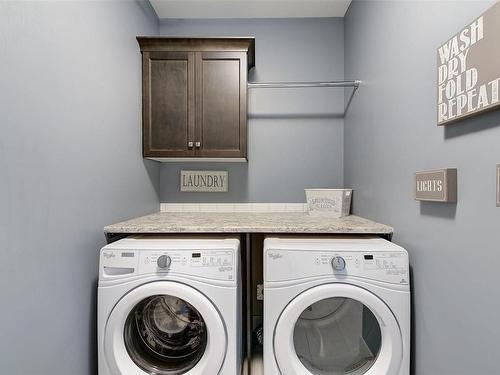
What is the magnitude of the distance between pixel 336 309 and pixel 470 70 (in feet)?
3.62

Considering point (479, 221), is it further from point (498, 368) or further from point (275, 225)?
point (275, 225)

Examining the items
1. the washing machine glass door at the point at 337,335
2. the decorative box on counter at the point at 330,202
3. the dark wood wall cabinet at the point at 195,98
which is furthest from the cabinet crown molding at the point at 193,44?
the washing machine glass door at the point at 337,335

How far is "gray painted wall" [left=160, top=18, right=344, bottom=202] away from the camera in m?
2.15

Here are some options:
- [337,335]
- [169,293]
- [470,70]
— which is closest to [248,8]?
[470,70]

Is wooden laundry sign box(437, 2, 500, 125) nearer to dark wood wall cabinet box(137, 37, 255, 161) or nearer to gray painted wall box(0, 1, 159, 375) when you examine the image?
dark wood wall cabinet box(137, 37, 255, 161)

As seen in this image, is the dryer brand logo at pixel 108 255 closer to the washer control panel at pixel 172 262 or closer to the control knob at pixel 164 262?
the washer control panel at pixel 172 262

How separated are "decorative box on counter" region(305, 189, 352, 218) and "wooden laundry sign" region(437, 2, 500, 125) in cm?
88

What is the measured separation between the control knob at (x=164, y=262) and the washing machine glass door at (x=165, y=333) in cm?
7

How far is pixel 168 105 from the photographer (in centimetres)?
183

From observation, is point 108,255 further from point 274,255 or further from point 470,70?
point 470,70

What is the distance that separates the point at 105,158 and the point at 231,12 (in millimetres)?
1539

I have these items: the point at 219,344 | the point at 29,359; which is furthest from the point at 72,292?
the point at 219,344

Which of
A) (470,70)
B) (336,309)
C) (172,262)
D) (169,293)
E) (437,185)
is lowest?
(336,309)

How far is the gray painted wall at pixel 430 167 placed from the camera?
796 mm
